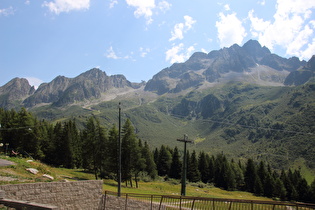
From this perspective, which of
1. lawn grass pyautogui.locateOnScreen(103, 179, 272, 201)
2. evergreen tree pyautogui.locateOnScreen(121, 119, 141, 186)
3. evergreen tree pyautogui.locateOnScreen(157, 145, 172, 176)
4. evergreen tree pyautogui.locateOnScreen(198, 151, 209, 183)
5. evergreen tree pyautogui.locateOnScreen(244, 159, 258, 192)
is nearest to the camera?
lawn grass pyautogui.locateOnScreen(103, 179, 272, 201)

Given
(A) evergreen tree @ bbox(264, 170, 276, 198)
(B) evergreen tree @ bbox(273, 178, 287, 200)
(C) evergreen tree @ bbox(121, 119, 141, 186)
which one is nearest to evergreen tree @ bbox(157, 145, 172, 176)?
(A) evergreen tree @ bbox(264, 170, 276, 198)

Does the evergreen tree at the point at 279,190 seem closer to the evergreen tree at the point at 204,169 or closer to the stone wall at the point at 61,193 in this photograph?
the evergreen tree at the point at 204,169

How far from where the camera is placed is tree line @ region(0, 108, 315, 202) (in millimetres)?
47406

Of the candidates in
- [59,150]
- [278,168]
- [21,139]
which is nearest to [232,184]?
[59,150]

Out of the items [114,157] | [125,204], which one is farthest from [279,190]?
[125,204]

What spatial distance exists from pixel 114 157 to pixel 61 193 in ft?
93.1

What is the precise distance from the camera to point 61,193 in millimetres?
18297

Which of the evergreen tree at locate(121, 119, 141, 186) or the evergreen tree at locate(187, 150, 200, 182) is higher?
the evergreen tree at locate(121, 119, 141, 186)

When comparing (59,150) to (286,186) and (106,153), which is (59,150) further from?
(286,186)

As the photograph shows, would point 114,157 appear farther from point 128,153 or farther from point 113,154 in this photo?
point 128,153

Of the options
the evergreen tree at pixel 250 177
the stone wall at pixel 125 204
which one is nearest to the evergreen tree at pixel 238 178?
the evergreen tree at pixel 250 177

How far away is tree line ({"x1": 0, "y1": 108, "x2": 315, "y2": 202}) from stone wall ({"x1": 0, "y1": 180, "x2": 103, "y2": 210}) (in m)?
25.5

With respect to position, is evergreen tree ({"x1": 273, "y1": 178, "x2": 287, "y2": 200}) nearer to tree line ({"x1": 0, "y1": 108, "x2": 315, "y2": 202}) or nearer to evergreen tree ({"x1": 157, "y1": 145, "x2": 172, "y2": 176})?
tree line ({"x1": 0, "y1": 108, "x2": 315, "y2": 202})

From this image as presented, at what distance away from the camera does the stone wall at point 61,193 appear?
15.9 metres
